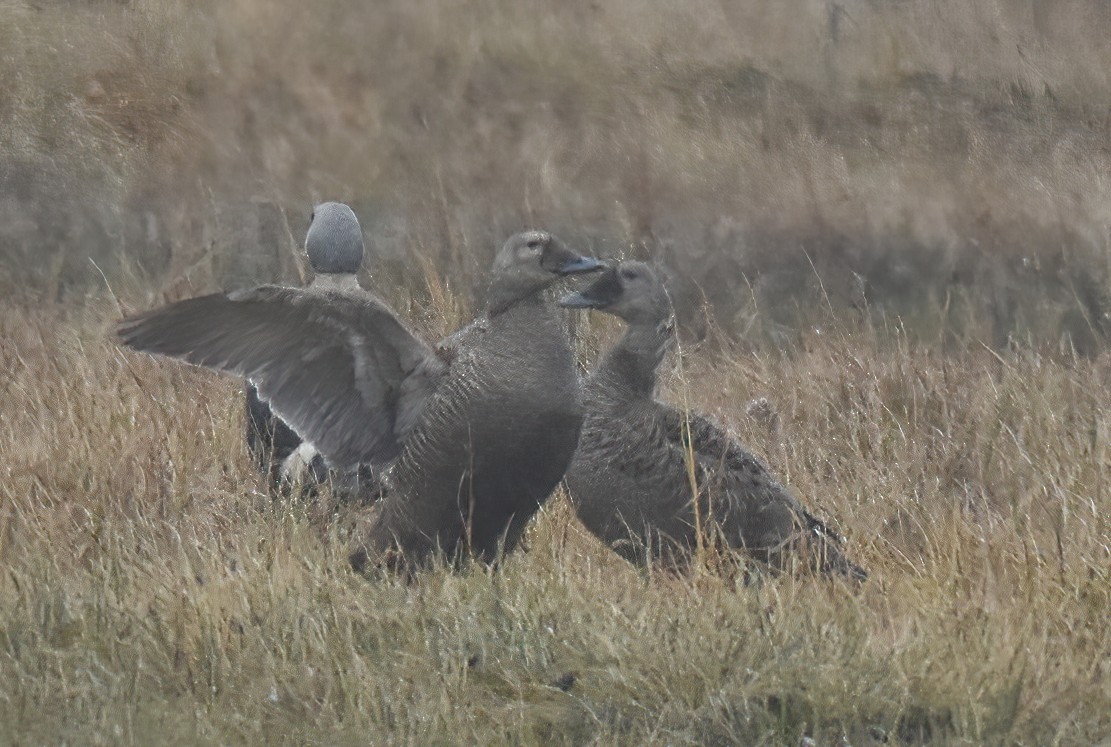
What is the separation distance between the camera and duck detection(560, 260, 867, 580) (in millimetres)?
5262

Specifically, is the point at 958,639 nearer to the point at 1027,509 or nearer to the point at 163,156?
the point at 1027,509

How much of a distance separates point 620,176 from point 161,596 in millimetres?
5677

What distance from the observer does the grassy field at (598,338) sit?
3.95 m

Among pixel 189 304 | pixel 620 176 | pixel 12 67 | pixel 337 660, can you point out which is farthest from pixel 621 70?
pixel 337 660

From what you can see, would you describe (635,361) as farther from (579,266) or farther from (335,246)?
(335,246)

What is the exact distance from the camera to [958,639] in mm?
4035

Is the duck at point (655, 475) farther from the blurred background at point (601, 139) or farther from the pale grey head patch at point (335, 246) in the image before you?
the blurred background at point (601, 139)

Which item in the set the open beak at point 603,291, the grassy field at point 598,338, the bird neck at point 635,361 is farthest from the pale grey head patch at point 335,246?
the bird neck at point 635,361

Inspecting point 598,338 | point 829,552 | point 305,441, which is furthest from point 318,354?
point 598,338

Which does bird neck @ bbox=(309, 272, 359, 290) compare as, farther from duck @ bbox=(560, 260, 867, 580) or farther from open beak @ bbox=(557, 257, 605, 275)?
open beak @ bbox=(557, 257, 605, 275)

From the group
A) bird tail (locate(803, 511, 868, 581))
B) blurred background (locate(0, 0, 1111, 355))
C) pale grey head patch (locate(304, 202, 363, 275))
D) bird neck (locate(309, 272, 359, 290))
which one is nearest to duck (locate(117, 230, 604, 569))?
bird tail (locate(803, 511, 868, 581))

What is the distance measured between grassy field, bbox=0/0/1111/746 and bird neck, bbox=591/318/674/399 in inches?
19.1

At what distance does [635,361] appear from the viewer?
561cm

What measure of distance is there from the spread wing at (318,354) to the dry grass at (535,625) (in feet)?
1.03
